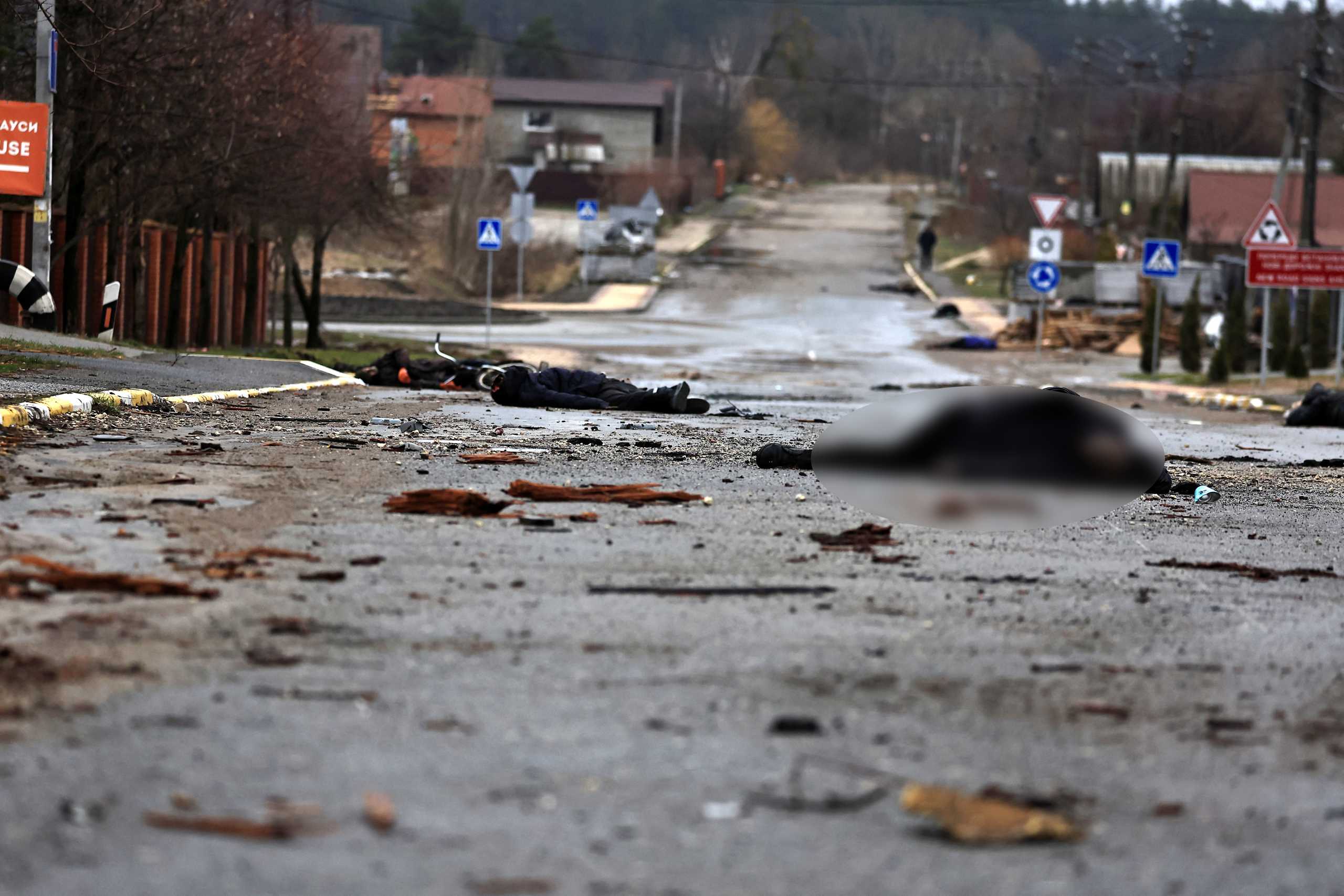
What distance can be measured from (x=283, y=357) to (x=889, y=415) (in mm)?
19429

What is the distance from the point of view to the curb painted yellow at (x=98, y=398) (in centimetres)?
1200

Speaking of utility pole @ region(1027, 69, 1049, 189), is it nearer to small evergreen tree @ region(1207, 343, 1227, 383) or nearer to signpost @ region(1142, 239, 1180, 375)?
signpost @ region(1142, 239, 1180, 375)

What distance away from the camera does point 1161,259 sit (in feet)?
111

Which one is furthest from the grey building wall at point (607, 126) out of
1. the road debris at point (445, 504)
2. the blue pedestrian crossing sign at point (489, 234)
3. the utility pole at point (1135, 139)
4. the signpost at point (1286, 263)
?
the road debris at point (445, 504)

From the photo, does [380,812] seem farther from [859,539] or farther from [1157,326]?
[1157,326]

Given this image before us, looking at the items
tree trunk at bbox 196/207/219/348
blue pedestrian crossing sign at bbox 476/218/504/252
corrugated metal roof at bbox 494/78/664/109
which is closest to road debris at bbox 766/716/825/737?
tree trunk at bbox 196/207/219/348

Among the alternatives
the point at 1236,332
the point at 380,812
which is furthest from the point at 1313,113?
the point at 380,812

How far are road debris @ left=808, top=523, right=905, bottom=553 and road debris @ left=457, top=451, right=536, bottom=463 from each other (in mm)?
3373

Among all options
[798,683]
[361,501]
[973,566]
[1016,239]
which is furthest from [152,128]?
[1016,239]

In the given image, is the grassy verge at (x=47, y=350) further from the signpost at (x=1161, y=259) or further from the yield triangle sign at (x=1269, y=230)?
the signpost at (x=1161, y=259)

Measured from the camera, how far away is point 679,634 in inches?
248

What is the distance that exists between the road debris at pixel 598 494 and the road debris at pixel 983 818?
5559 mm

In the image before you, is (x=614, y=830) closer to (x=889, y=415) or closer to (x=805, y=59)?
(x=889, y=415)

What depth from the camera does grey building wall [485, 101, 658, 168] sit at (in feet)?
378
